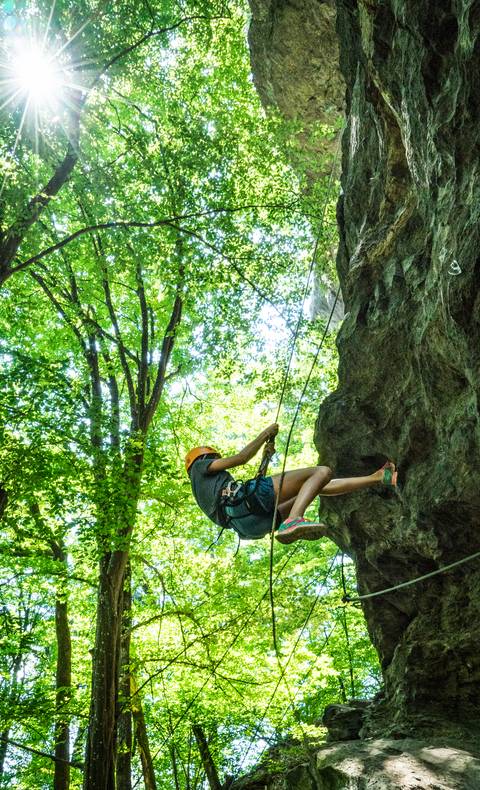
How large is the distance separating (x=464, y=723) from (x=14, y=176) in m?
8.15

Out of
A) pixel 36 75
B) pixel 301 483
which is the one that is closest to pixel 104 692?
pixel 301 483

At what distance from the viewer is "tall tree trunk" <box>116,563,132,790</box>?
8.56 meters

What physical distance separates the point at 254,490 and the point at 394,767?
2574 millimetres

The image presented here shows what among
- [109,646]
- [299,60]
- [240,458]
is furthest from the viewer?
[299,60]

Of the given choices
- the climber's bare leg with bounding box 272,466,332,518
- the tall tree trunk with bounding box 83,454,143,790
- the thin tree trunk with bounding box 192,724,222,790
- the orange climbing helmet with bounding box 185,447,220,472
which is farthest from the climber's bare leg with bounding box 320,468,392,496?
the thin tree trunk with bounding box 192,724,222,790

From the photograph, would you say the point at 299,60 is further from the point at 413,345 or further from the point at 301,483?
the point at 301,483

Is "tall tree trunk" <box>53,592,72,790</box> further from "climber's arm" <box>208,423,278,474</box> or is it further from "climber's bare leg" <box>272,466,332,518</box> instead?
"climber's bare leg" <box>272,466,332,518</box>

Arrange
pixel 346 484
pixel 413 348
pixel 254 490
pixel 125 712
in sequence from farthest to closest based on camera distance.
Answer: pixel 125 712 → pixel 346 484 → pixel 413 348 → pixel 254 490

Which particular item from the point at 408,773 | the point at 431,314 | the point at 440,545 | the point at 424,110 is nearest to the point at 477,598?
the point at 440,545

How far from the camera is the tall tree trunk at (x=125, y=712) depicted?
8562mm

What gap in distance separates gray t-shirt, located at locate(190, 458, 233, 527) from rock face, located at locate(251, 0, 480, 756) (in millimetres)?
2184

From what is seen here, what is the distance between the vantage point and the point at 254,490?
207 inches

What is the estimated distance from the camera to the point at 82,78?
8.28 metres

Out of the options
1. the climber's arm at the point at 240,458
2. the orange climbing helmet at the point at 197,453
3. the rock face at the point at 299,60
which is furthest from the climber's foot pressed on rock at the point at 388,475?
the rock face at the point at 299,60
